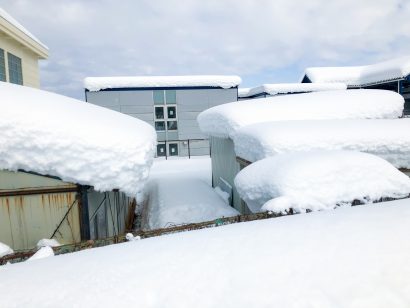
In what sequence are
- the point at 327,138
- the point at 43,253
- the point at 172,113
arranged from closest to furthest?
the point at 43,253
the point at 327,138
the point at 172,113

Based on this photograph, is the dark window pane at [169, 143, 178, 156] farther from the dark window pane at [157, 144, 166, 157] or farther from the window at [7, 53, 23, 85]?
the window at [7, 53, 23, 85]

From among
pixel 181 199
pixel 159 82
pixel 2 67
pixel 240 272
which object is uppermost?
pixel 159 82

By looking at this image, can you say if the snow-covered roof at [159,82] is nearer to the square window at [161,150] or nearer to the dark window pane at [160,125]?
the dark window pane at [160,125]

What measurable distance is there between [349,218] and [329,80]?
94.4ft

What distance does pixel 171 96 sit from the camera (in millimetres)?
21016

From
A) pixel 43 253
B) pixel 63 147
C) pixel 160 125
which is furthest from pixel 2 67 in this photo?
pixel 160 125

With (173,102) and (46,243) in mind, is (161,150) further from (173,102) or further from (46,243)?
(46,243)

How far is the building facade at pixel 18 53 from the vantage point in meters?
11.3

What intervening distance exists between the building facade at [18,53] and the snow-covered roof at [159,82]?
15.7 feet

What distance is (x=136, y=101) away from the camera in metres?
20.5

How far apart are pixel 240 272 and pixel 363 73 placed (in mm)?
31884

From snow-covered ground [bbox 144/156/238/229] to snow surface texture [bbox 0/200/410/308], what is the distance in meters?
4.56

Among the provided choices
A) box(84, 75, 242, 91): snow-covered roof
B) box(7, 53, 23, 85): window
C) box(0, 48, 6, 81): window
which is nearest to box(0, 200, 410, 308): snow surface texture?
box(0, 48, 6, 81): window

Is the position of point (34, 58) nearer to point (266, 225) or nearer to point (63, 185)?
point (63, 185)
